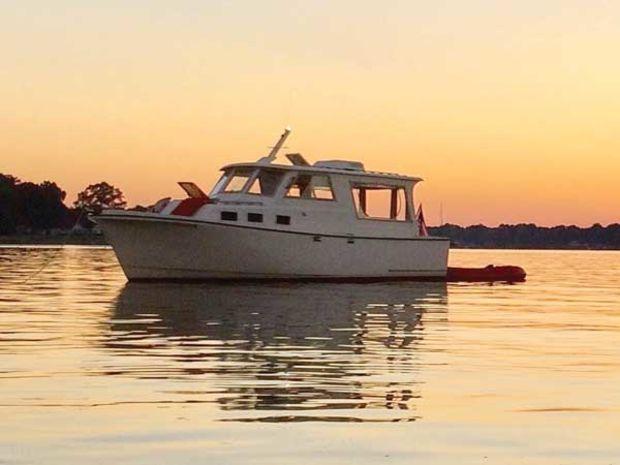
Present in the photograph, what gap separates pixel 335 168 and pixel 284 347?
20.4 metres

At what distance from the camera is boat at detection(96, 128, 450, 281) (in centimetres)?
3119

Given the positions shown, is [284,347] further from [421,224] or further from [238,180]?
[421,224]

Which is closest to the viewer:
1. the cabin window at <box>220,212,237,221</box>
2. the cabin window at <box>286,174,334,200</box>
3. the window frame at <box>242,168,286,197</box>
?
the cabin window at <box>220,212,237,221</box>

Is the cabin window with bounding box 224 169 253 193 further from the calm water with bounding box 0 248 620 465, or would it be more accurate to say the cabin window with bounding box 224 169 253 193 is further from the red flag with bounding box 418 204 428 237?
the calm water with bounding box 0 248 620 465

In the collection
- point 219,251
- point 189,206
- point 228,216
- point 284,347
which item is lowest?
point 284,347

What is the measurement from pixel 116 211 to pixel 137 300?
7202 mm

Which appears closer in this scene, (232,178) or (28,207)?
(232,178)

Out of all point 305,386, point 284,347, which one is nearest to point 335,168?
point 284,347

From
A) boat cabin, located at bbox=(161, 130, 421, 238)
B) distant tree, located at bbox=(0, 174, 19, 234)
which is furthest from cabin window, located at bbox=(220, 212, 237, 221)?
distant tree, located at bbox=(0, 174, 19, 234)

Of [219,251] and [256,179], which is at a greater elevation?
[256,179]

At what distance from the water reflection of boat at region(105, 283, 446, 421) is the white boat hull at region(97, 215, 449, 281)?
4.48 m

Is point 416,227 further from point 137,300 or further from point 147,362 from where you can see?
point 147,362

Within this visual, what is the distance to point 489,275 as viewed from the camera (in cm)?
3916

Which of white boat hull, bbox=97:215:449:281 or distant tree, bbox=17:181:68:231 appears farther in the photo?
distant tree, bbox=17:181:68:231
